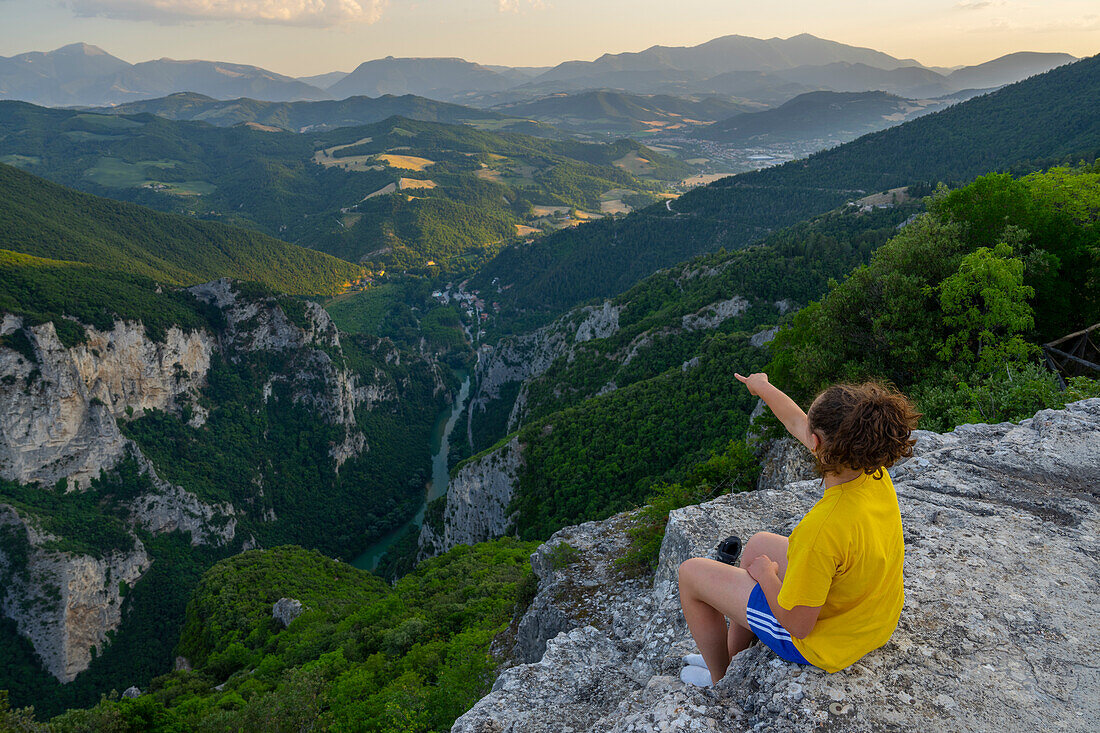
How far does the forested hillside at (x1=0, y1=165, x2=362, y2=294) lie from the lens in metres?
117

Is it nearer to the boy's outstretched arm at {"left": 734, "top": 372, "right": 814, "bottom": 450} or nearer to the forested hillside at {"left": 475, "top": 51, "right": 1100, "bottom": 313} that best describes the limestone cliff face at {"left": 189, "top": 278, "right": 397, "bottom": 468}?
the forested hillside at {"left": 475, "top": 51, "right": 1100, "bottom": 313}

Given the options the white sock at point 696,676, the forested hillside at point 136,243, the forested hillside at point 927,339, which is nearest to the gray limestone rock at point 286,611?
the forested hillside at point 927,339

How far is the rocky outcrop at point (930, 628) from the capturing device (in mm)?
5152

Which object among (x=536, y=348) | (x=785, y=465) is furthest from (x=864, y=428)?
(x=536, y=348)

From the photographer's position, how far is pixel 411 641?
76.4 ft

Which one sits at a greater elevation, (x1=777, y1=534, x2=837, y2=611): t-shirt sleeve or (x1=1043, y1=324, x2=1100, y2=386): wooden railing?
(x1=777, y1=534, x2=837, y2=611): t-shirt sleeve

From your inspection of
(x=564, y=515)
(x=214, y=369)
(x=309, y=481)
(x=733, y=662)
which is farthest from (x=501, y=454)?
(x=214, y=369)

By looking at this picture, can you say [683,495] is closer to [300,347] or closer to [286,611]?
[286,611]

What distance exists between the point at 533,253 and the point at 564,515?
155 meters

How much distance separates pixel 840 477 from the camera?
457cm

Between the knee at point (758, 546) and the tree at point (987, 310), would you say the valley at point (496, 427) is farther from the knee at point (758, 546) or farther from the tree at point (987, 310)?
the knee at point (758, 546)

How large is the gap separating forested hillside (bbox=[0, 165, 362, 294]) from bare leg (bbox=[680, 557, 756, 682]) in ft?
344

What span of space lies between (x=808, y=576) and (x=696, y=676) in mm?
2728

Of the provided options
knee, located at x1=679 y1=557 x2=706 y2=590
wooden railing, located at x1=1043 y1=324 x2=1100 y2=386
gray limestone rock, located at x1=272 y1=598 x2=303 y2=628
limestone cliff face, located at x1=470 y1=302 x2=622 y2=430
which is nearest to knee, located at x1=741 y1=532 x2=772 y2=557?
knee, located at x1=679 y1=557 x2=706 y2=590
